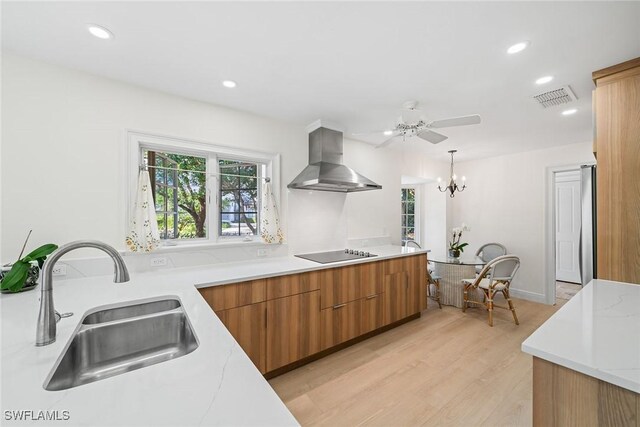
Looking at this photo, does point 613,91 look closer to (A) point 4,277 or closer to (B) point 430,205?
(B) point 430,205

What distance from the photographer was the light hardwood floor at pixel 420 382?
5.82 ft

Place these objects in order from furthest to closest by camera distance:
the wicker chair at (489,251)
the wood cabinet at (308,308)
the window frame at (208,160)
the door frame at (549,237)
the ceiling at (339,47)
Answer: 1. the wicker chair at (489,251)
2. the door frame at (549,237)
3. the window frame at (208,160)
4. the wood cabinet at (308,308)
5. the ceiling at (339,47)

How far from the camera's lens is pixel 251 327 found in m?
2.02

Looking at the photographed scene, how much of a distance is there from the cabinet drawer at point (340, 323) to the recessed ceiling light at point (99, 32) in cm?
256

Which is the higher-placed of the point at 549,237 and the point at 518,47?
the point at 518,47

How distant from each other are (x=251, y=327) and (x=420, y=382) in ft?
4.82

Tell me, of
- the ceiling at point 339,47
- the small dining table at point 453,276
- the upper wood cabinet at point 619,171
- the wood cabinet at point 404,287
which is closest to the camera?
the ceiling at point 339,47

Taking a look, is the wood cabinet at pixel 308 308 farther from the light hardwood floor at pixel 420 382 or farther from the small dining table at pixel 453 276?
the small dining table at pixel 453 276

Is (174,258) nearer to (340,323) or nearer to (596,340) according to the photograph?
(340,323)

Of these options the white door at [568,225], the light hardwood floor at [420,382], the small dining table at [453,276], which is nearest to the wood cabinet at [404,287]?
the light hardwood floor at [420,382]

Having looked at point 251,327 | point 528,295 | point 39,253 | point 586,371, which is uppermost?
point 39,253

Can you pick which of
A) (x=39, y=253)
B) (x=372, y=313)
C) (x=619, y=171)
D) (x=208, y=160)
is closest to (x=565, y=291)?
(x=619, y=171)

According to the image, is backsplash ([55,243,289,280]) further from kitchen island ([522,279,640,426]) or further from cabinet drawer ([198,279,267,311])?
kitchen island ([522,279,640,426])

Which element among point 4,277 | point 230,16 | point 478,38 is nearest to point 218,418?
point 230,16
